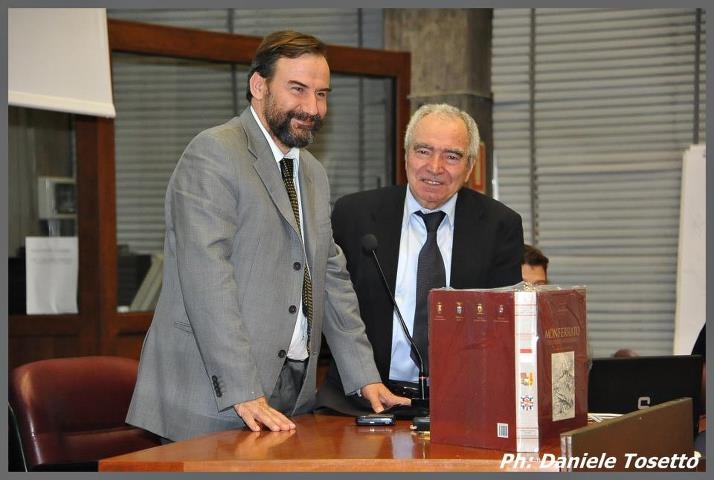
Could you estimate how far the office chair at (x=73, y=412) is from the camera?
3045 mm

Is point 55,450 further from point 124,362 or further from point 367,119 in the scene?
point 367,119

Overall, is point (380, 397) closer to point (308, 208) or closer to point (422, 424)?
point (422, 424)

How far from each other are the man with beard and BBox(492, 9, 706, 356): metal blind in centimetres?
332

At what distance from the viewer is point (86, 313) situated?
5.14 m

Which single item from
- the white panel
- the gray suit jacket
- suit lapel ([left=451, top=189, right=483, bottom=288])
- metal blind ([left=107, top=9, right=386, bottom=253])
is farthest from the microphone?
metal blind ([left=107, top=9, right=386, bottom=253])

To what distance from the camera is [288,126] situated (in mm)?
2672

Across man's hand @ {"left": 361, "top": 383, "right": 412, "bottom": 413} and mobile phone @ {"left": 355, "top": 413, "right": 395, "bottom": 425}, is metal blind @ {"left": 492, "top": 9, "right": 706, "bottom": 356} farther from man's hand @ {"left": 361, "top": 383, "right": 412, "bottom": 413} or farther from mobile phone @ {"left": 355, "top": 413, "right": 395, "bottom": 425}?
mobile phone @ {"left": 355, "top": 413, "right": 395, "bottom": 425}

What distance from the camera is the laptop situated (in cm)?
280

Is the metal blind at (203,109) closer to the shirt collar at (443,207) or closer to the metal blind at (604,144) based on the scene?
the metal blind at (604,144)

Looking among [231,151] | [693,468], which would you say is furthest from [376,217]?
[693,468]

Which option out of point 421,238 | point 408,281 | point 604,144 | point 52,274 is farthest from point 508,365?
point 604,144

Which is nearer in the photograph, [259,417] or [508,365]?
[508,365]

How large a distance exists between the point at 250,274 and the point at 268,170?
278mm

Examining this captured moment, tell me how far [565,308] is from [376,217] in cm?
100
